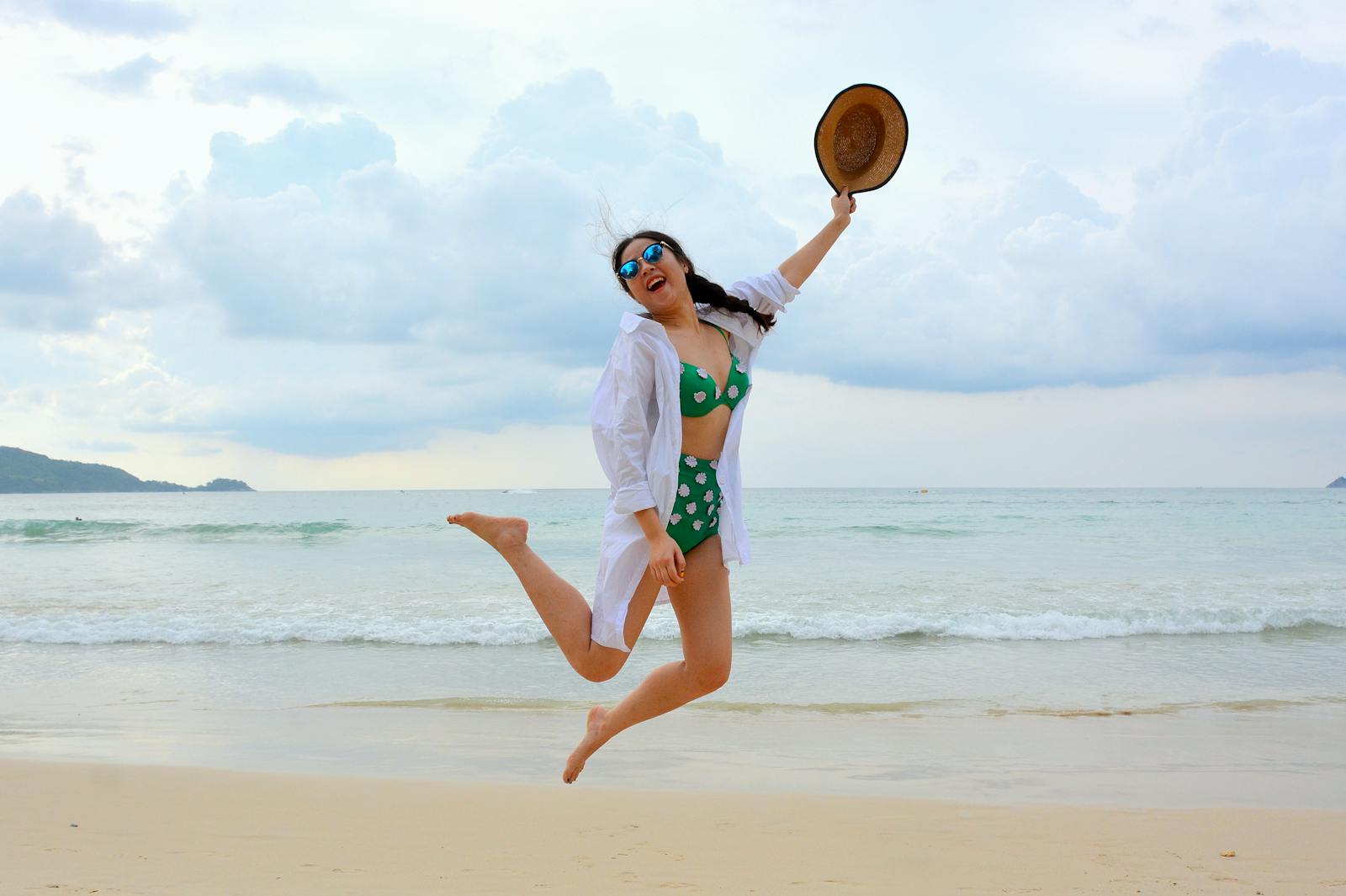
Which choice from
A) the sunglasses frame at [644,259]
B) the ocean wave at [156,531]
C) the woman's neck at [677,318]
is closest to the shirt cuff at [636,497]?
the woman's neck at [677,318]

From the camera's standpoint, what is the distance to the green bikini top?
324cm

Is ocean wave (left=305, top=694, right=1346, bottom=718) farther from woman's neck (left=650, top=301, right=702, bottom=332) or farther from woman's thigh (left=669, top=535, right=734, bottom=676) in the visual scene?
woman's neck (left=650, top=301, right=702, bottom=332)

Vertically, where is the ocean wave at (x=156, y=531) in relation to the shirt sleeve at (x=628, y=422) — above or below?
below

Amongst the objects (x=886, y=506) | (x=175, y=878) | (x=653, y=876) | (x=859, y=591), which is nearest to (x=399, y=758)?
(x=175, y=878)

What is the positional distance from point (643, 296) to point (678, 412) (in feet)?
1.60

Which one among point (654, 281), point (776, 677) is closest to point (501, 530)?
point (654, 281)

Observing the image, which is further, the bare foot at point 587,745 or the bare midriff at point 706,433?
the bare foot at point 587,745

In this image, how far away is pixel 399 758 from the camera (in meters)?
6.33

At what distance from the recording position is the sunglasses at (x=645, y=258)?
3363 mm

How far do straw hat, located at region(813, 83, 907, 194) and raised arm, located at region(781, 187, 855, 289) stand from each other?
6 centimetres

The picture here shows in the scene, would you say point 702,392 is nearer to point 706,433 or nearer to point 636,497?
point 706,433

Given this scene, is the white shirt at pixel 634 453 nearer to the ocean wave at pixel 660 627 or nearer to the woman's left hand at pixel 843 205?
the woman's left hand at pixel 843 205

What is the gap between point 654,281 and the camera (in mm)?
3363

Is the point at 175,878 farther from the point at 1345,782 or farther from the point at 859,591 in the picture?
the point at 859,591
